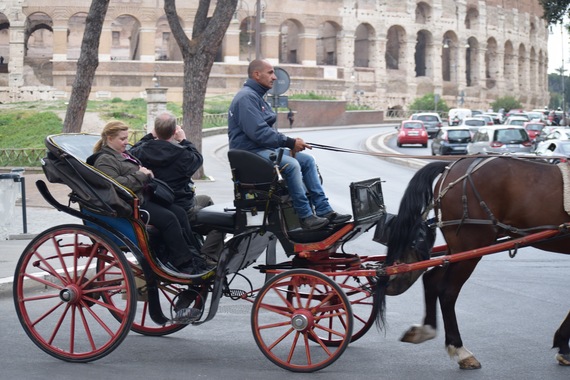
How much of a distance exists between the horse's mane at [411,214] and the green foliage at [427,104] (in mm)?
63247

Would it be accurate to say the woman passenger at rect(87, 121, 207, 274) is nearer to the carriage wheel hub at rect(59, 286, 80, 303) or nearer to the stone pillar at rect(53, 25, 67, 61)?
the carriage wheel hub at rect(59, 286, 80, 303)

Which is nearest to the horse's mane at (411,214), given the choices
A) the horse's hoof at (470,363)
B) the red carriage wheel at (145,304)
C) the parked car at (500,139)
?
the horse's hoof at (470,363)

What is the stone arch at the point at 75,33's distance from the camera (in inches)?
2628

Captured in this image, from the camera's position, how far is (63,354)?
21.3 feet

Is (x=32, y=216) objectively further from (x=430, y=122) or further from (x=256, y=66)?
Answer: (x=430, y=122)

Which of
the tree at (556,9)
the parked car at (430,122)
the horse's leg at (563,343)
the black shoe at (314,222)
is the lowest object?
the horse's leg at (563,343)

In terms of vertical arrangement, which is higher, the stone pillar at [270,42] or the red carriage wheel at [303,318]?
the stone pillar at [270,42]

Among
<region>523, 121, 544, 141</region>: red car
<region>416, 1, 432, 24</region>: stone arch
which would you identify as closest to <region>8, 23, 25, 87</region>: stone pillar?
<region>416, 1, 432, 24</region>: stone arch

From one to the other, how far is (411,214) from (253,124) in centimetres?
130

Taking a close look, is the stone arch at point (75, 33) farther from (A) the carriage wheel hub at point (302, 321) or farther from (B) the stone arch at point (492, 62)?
(A) the carriage wheel hub at point (302, 321)

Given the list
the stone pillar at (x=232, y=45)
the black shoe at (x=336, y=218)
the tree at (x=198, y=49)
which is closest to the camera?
the black shoe at (x=336, y=218)

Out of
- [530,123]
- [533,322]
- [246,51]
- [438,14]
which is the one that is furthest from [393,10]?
[533,322]

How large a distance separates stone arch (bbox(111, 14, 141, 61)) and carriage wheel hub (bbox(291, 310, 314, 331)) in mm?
65214

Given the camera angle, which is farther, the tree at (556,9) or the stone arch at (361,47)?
the stone arch at (361,47)
